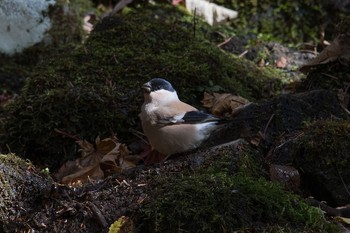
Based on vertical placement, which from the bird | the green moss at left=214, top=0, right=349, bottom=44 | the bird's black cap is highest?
the bird's black cap

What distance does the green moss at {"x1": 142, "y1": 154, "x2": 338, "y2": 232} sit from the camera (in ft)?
10.4

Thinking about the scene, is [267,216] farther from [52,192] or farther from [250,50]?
[250,50]

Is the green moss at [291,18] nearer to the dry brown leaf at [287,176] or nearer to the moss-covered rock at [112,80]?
the moss-covered rock at [112,80]

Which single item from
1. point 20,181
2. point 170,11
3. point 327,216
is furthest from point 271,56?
point 20,181

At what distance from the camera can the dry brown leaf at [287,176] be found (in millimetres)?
3854

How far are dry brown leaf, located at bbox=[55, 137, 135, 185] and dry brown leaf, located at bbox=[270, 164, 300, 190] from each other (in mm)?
1346

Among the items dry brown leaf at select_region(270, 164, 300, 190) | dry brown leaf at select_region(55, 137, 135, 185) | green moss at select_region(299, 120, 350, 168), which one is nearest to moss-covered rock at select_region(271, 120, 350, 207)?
green moss at select_region(299, 120, 350, 168)

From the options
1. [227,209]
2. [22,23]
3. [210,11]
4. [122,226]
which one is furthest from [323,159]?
[22,23]

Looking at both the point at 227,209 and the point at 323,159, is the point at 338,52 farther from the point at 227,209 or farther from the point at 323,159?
the point at 227,209

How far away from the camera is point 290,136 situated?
170 inches

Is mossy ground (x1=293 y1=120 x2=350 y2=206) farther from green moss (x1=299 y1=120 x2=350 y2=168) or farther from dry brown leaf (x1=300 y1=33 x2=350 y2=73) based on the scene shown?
dry brown leaf (x1=300 y1=33 x2=350 y2=73)

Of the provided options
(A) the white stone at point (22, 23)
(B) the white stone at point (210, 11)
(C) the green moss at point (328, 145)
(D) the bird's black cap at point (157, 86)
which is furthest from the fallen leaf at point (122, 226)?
(A) the white stone at point (22, 23)

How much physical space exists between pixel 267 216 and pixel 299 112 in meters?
1.59

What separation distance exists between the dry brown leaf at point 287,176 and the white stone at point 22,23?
492cm
